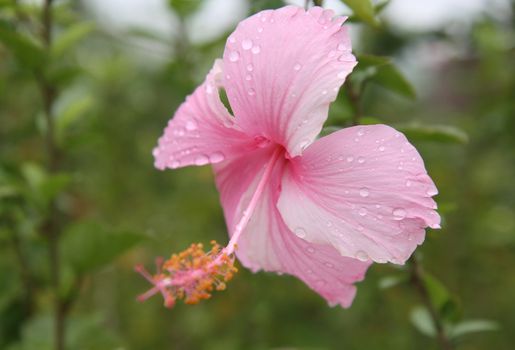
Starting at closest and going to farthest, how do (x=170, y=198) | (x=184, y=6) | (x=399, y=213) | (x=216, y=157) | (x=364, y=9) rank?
(x=399, y=213) → (x=364, y=9) → (x=216, y=157) → (x=184, y=6) → (x=170, y=198)

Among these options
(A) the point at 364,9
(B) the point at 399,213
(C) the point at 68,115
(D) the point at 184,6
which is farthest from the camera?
(D) the point at 184,6

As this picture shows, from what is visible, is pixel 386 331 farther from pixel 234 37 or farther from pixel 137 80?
pixel 234 37

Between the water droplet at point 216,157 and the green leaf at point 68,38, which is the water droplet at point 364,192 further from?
the green leaf at point 68,38

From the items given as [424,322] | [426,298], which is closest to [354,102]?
[426,298]

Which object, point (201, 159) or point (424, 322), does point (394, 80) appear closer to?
point (201, 159)

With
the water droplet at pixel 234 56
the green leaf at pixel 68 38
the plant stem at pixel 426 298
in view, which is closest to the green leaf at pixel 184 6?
the green leaf at pixel 68 38

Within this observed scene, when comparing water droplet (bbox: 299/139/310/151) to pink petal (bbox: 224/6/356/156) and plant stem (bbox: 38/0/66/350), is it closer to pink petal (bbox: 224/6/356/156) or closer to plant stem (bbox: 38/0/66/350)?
pink petal (bbox: 224/6/356/156)
